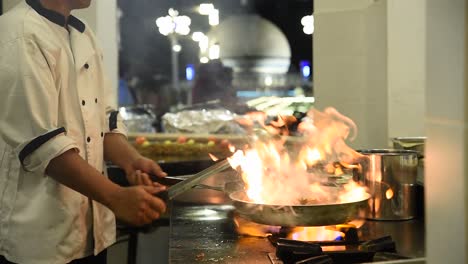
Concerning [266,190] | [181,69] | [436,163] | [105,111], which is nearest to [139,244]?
[105,111]

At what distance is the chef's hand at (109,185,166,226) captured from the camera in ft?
4.49

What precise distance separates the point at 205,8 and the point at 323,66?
160 centimetres

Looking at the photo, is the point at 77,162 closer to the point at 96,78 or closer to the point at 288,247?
the point at 96,78

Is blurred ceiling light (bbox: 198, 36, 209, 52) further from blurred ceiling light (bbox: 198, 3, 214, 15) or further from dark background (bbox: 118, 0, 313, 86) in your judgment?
blurred ceiling light (bbox: 198, 3, 214, 15)

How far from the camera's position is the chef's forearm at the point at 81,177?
140cm

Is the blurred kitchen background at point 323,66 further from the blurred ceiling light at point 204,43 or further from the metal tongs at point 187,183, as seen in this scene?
the metal tongs at point 187,183

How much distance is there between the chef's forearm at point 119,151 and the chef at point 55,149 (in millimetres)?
40

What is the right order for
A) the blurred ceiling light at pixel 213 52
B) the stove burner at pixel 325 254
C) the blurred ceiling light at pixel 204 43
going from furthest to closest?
1. the blurred ceiling light at pixel 204 43
2. the blurred ceiling light at pixel 213 52
3. the stove burner at pixel 325 254

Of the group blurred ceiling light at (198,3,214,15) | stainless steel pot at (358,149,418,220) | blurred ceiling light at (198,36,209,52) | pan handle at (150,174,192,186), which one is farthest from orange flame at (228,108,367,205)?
blurred ceiling light at (198,36,209,52)

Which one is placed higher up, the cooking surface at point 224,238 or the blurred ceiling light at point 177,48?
the blurred ceiling light at point 177,48

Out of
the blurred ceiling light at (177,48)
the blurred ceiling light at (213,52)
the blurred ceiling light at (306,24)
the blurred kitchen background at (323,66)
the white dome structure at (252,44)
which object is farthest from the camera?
the blurred ceiling light at (177,48)

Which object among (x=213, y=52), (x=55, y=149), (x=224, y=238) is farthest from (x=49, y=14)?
(x=213, y=52)

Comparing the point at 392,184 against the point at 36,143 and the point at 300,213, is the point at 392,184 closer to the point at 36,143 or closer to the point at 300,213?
the point at 300,213

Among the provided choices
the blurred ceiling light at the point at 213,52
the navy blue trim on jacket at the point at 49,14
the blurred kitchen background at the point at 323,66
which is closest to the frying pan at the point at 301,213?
the blurred kitchen background at the point at 323,66
